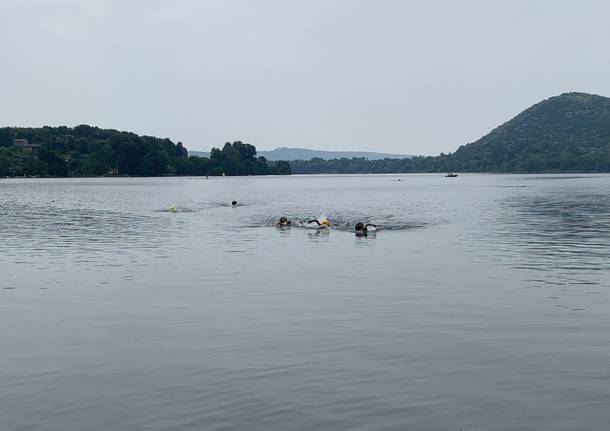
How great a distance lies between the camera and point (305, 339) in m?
21.5

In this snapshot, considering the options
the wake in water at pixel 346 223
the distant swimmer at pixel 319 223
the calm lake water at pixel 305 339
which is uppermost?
the calm lake water at pixel 305 339

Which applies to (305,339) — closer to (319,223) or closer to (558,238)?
(558,238)

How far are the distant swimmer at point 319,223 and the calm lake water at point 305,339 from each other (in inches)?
746

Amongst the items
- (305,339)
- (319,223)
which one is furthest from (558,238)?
(305,339)

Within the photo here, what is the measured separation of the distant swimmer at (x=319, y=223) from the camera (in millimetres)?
65856

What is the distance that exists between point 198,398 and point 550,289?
20105mm

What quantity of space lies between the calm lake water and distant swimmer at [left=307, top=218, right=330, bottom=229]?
1896 centimetres

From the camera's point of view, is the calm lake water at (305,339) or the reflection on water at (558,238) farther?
the reflection on water at (558,238)

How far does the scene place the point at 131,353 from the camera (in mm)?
19938

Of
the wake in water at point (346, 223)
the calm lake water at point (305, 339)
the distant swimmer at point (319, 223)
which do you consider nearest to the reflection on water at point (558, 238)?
the calm lake water at point (305, 339)

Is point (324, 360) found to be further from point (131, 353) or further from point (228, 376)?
point (131, 353)

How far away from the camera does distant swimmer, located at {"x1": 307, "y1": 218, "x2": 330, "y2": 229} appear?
6586cm

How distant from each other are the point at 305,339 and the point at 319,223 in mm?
45308

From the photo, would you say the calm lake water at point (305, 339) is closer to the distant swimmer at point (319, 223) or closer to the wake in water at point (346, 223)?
the distant swimmer at point (319, 223)
